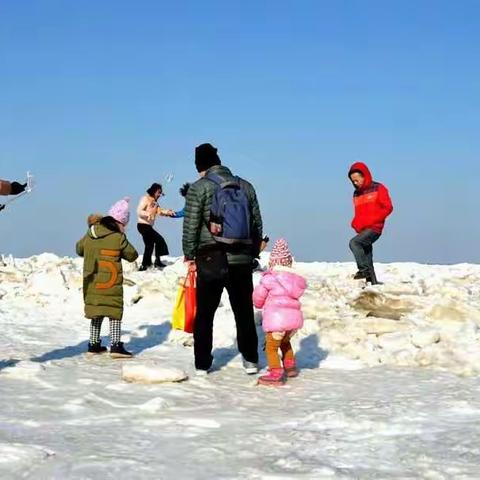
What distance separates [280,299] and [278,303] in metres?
0.04

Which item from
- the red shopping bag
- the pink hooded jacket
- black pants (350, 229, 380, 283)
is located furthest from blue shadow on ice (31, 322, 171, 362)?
black pants (350, 229, 380, 283)

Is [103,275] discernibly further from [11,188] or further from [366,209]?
[366,209]

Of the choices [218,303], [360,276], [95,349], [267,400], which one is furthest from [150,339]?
[360,276]

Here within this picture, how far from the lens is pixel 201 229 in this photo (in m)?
6.83

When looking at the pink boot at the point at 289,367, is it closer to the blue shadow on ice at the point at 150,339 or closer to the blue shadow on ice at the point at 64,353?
the blue shadow on ice at the point at 150,339

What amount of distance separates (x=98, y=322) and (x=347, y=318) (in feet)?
11.2

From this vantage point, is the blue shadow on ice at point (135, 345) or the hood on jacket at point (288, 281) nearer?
the hood on jacket at point (288, 281)

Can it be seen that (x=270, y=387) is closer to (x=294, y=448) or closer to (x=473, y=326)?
(x=294, y=448)

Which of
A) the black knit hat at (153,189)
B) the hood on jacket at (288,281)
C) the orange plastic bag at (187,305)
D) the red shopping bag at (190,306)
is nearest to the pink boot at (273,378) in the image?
the hood on jacket at (288,281)

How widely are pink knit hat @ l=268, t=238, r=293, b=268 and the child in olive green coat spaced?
2.20 metres

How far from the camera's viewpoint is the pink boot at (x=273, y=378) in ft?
21.7

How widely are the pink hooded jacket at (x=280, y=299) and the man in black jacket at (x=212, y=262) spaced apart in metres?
0.19

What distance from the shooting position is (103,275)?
838cm

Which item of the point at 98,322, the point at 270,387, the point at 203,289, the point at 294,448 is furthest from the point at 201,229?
the point at 294,448
